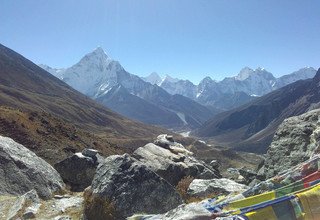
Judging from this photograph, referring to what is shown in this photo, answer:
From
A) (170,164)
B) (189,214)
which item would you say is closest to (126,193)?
(189,214)

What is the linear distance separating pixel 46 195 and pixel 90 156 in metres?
9.22

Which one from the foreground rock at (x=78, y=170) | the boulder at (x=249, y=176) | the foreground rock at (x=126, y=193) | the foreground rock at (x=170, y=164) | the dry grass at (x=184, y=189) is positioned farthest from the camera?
the boulder at (x=249, y=176)

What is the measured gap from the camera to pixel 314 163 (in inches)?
481

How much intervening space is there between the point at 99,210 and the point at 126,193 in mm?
1207

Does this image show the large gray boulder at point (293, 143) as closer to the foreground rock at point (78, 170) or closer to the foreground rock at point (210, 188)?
the foreground rock at point (210, 188)

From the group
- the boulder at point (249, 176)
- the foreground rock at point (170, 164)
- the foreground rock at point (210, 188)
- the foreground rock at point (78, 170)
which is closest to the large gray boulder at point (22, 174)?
the foreground rock at point (78, 170)

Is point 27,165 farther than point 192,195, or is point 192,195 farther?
point 27,165

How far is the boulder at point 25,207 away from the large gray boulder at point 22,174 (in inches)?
73.2

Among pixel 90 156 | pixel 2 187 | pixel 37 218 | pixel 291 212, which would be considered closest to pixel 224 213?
pixel 291 212

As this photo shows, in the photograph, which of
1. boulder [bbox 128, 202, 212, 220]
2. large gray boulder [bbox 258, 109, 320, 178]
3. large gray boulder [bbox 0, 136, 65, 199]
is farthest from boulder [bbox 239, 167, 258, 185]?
boulder [bbox 128, 202, 212, 220]

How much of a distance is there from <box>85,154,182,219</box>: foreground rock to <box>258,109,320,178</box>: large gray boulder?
18.0ft

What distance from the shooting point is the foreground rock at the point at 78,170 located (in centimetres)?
2598

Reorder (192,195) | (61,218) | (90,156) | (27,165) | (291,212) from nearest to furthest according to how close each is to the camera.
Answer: (291,212) → (61,218) → (192,195) → (27,165) → (90,156)

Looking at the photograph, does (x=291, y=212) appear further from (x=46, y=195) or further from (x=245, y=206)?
(x=46, y=195)
